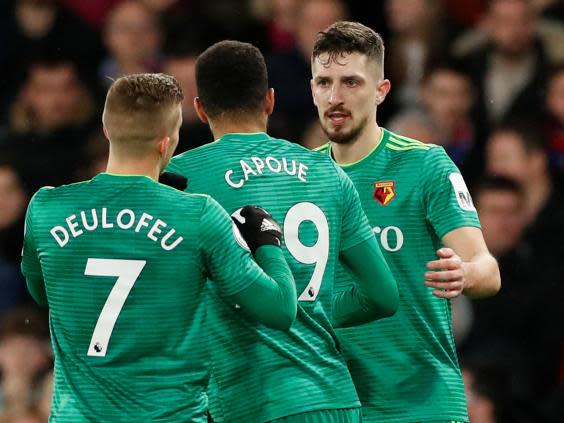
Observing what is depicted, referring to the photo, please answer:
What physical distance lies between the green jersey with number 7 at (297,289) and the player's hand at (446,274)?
0.18 meters

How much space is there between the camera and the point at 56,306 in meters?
3.93

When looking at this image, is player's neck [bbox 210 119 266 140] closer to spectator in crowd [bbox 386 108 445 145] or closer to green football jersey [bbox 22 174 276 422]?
green football jersey [bbox 22 174 276 422]

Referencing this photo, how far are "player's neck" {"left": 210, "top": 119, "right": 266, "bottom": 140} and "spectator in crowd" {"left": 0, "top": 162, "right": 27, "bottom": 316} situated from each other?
192 inches

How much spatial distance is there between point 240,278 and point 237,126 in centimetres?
72

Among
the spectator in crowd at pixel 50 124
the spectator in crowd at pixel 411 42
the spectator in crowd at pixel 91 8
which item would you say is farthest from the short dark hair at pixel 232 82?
the spectator in crowd at pixel 91 8

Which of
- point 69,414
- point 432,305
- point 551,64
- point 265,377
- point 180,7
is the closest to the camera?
point 69,414

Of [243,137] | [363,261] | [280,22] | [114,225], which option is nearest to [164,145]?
[114,225]

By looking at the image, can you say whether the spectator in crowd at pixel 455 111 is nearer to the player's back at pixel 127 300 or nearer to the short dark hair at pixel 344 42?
the short dark hair at pixel 344 42

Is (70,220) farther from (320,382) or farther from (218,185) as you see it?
(320,382)

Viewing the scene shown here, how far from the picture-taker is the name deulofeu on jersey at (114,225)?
3.84 meters

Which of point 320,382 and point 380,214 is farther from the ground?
point 380,214

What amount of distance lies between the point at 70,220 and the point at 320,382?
40.3 inches

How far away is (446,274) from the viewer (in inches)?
168

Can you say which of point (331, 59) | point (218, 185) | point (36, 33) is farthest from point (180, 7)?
point (218, 185)
